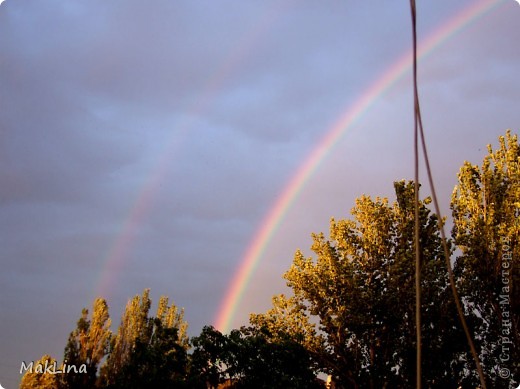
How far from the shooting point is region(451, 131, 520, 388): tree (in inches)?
739

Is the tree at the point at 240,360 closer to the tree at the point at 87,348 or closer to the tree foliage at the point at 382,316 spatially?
the tree foliage at the point at 382,316

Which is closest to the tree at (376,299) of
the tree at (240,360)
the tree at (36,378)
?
the tree at (240,360)

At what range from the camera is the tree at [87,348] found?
85.4ft

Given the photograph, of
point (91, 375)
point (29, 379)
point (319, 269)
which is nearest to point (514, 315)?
point (319, 269)

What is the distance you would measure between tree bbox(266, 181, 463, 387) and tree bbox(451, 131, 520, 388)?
1.31 meters

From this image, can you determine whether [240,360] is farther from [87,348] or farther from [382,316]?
[87,348]

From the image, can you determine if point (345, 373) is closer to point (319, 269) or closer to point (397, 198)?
point (319, 269)

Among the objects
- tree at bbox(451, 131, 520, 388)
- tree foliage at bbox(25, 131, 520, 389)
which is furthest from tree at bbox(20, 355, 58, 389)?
tree at bbox(451, 131, 520, 388)

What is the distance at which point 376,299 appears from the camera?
21844 millimetres

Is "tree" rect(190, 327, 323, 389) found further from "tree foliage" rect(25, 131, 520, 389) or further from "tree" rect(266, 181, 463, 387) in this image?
"tree" rect(266, 181, 463, 387)

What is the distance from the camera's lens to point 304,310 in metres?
23.9

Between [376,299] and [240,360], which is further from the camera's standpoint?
[376,299]

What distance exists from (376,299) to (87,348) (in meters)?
15.7

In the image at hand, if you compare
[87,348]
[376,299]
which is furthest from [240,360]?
[87,348]
